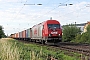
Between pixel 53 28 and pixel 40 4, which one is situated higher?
pixel 40 4

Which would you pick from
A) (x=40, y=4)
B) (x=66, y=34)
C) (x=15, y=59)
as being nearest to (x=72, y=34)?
(x=66, y=34)

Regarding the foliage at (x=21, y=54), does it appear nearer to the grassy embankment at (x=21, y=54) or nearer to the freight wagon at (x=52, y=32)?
the grassy embankment at (x=21, y=54)

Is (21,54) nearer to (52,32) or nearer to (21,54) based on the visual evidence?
(21,54)

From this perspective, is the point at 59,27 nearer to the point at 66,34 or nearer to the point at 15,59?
the point at 15,59

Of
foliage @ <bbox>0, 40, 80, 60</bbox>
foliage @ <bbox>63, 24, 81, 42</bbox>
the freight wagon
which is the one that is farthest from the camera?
foliage @ <bbox>63, 24, 81, 42</bbox>

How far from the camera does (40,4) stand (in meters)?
32.0

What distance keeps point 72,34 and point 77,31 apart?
2.39m

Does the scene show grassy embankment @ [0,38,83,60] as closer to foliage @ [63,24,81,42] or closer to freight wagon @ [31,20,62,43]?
freight wagon @ [31,20,62,43]

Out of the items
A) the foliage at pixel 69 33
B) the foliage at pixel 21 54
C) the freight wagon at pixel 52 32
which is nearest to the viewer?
the foliage at pixel 21 54

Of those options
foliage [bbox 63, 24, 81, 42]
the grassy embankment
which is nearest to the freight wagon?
the grassy embankment

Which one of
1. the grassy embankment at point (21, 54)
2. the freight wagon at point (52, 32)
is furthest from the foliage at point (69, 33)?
the grassy embankment at point (21, 54)

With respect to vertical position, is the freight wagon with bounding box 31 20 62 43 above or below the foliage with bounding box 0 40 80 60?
above

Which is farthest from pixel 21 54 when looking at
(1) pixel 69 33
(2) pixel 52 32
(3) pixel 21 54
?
(1) pixel 69 33

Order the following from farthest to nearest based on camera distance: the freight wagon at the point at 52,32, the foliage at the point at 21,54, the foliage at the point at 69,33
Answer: the foliage at the point at 69,33
the freight wagon at the point at 52,32
the foliage at the point at 21,54
